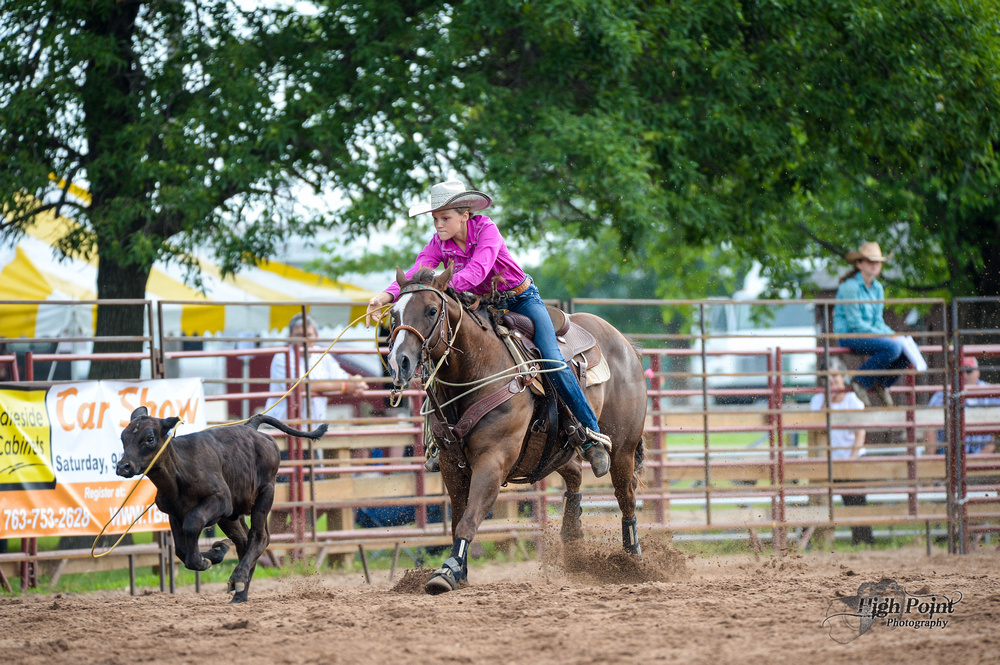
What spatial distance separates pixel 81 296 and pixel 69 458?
6292mm

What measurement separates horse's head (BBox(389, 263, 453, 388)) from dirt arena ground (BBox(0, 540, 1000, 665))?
1.36 meters

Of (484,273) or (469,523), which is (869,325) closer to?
(484,273)

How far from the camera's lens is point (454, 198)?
6.44 m

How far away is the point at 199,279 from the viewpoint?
37.4 feet

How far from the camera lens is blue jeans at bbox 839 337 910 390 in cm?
1064

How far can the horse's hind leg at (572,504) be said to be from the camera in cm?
752

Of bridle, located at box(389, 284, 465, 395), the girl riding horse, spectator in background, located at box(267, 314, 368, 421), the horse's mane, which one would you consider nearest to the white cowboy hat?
the girl riding horse

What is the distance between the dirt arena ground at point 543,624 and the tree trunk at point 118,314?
3.71 m

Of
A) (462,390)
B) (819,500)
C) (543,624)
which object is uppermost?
(462,390)

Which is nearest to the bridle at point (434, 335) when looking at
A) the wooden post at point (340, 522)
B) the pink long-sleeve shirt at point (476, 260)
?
the pink long-sleeve shirt at point (476, 260)

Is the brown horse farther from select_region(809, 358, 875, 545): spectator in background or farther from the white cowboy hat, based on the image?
select_region(809, 358, 875, 545): spectator in background

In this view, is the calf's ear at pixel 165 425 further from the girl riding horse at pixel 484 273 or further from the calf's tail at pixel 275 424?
the girl riding horse at pixel 484 273

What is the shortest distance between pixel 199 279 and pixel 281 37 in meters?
2.86

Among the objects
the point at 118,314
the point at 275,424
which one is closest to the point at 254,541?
the point at 275,424
